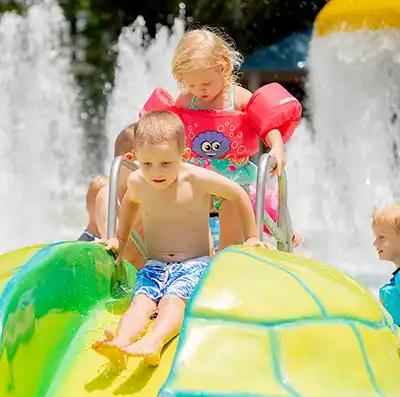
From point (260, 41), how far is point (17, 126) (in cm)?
721

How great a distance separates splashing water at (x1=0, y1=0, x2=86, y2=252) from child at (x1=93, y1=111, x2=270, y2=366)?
4.10 meters

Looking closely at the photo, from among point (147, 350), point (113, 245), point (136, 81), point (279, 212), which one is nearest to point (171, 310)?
point (147, 350)

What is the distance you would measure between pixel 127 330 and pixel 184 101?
1.51 meters

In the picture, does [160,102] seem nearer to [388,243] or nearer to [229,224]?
[229,224]

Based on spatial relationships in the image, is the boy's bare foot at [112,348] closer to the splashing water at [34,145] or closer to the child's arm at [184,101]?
the child's arm at [184,101]

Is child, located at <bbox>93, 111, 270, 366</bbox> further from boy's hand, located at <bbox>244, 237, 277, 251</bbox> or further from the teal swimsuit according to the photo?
the teal swimsuit

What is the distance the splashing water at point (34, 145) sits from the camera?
782cm

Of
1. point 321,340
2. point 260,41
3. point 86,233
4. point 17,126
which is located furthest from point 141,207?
point 260,41

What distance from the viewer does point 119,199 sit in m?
3.85

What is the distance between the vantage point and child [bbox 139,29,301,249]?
11.0 ft

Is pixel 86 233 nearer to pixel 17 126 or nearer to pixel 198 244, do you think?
pixel 198 244

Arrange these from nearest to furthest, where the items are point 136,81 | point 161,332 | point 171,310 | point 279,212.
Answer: point 161,332 < point 171,310 < point 279,212 < point 136,81

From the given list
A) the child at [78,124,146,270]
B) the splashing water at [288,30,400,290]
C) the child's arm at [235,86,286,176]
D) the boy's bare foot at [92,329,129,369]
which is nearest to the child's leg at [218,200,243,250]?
the child's arm at [235,86,286,176]

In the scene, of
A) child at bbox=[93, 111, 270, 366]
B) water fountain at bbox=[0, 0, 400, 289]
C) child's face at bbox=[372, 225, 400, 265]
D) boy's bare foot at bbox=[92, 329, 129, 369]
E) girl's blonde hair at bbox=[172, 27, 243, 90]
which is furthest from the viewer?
water fountain at bbox=[0, 0, 400, 289]
